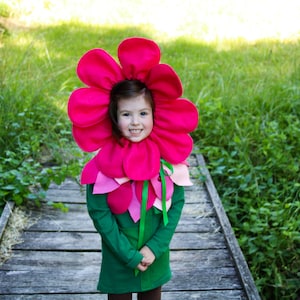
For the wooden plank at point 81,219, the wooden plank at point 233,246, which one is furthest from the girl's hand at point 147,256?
the wooden plank at point 81,219

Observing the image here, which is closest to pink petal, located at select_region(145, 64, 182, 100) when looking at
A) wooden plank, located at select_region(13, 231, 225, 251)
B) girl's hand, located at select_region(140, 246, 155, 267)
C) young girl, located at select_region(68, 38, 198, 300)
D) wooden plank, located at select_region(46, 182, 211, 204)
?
young girl, located at select_region(68, 38, 198, 300)

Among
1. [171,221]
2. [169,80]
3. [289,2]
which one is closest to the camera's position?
[169,80]

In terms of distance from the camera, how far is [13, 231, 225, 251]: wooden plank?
3215mm

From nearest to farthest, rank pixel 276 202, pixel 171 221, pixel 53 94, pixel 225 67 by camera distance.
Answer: pixel 171 221 < pixel 276 202 < pixel 53 94 < pixel 225 67

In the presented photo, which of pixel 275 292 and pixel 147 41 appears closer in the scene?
pixel 147 41

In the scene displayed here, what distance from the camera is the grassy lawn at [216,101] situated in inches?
142

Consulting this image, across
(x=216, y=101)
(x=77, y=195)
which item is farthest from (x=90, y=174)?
(x=216, y=101)

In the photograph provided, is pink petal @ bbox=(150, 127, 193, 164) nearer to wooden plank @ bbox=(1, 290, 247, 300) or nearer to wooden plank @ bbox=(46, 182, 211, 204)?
wooden plank @ bbox=(1, 290, 247, 300)

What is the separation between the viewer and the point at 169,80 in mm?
1944

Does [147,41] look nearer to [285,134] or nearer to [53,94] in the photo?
[285,134]

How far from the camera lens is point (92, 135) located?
6.62 ft

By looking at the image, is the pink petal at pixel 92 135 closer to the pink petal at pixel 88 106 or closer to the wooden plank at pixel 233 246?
the pink petal at pixel 88 106

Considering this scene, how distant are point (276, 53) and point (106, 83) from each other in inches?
205

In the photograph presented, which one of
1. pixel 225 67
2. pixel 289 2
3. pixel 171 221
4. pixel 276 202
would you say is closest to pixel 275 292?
pixel 276 202
